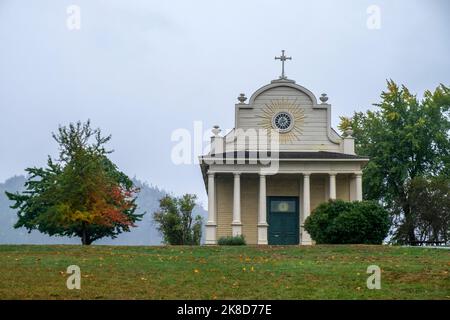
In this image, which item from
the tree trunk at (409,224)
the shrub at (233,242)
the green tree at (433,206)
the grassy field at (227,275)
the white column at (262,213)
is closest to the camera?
the grassy field at (227,275)

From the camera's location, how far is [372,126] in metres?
49.8

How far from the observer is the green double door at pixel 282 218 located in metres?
37.8

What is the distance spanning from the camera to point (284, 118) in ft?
127

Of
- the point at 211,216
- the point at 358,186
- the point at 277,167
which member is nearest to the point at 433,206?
the point at 358,186

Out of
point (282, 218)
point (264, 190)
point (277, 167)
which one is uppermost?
point (277, 167)

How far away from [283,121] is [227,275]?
74.6ft

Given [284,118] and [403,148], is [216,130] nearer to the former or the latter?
[284,118]

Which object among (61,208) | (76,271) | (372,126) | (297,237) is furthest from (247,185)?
(76,271)

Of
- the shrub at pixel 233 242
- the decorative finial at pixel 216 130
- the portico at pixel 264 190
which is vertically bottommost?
the shrub at pixel 233 242

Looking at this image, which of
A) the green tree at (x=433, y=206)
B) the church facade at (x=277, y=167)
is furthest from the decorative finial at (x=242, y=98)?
the green tree at (x=433, y=206)

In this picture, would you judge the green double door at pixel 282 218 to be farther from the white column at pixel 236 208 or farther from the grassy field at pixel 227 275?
the grassy field at pixel 227 275

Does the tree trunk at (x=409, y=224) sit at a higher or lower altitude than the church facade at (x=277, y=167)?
lower
